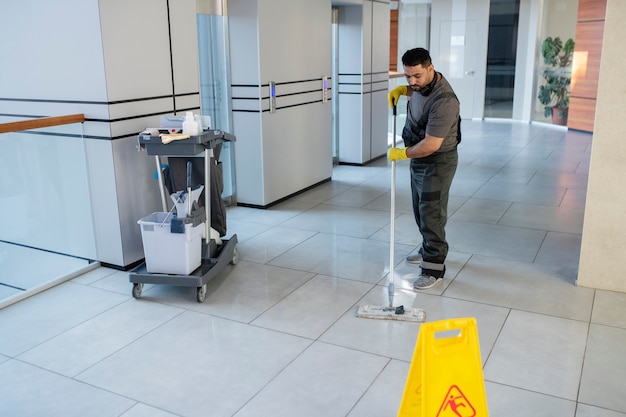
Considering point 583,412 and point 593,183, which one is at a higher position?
point 593,183

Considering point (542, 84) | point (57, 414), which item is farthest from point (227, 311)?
point (542, 84)

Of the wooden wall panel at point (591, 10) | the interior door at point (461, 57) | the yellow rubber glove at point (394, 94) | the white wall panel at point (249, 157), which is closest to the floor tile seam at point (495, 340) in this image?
the yellow rubber glove at point (394, 94)

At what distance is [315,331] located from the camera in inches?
132

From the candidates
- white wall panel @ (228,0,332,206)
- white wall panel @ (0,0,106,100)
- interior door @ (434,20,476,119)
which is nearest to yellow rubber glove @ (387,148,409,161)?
white wall panel @ (0,0,106,100)

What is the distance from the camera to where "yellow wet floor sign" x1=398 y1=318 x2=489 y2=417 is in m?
1.99

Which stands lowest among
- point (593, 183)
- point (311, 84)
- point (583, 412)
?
point (583, 412)

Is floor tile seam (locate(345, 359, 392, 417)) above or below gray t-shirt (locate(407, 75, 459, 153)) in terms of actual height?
below

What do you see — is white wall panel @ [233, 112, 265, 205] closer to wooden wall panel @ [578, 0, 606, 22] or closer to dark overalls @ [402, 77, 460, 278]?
dark overalls @ [402, 77, 460, 278]

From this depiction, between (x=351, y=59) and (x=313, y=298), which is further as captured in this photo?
(x=351, y=59)

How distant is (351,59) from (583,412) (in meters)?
5.77

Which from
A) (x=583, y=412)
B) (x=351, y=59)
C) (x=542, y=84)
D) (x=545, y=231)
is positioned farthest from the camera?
(x=542, y=84)

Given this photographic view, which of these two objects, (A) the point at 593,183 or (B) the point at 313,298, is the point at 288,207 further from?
(A) the point at 593,183

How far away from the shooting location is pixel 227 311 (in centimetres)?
361

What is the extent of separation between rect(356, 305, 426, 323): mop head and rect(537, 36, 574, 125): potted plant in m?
8.96
